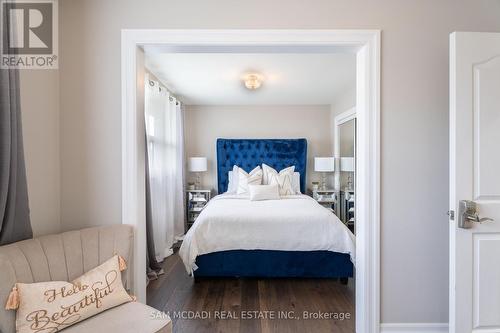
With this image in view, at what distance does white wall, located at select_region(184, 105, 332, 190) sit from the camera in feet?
16.7

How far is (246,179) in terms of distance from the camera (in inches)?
177

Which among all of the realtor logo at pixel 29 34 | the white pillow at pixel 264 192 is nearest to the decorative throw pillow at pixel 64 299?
the realtor logo at pixel 29 34

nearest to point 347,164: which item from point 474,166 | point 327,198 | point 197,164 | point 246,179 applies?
point 327,198

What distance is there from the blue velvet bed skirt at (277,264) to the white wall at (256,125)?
264 centimetres

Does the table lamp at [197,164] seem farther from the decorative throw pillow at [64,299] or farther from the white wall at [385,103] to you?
the decorative throw pillow at [64,299]

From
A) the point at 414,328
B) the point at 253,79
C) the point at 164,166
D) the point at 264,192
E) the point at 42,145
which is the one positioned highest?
the point at 253,79

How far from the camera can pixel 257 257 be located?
8.78 feet

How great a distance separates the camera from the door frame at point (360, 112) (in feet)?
5.54

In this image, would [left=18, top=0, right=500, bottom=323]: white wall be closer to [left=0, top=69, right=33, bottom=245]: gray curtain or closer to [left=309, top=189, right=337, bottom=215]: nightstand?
[left=0, top=69, right=33, bottom=245]: gray curtain

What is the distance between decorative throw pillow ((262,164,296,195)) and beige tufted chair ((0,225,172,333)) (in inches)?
121

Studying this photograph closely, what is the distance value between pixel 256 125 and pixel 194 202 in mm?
1933

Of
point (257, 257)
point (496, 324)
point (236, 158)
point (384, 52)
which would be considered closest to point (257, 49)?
point (384, 52)

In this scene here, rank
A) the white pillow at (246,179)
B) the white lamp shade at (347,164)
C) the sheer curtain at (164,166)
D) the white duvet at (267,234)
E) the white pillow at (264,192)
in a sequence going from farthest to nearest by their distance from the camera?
the white pillow at (246,179) < the white lamp shade at (347,164) < the white pillow at (264,192) < the sheer curtain at (164,166) < the white duvet at (267,234)

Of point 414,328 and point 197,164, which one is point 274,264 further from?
point 197,164
